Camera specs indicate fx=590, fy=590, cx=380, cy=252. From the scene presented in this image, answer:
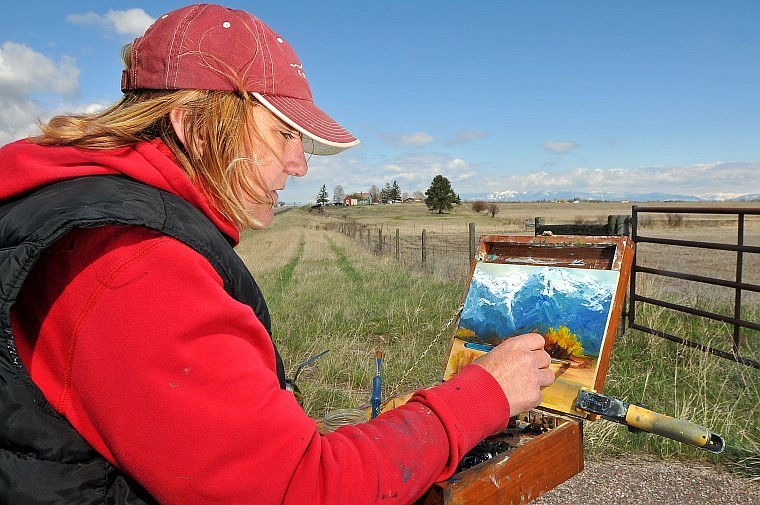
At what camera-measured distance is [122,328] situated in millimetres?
948

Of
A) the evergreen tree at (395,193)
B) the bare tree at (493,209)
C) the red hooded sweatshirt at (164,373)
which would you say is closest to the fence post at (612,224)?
the red hooded sweatshirt at (164,373)

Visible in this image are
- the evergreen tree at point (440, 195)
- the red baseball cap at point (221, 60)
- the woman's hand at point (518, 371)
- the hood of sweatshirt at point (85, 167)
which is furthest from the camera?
the evergreen tree at point (440, 195)

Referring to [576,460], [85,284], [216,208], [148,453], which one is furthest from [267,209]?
[576,460]

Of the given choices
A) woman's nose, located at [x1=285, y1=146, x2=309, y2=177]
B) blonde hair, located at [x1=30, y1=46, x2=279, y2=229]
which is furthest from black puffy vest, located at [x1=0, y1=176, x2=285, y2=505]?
woman's nose, located at [x1=285, y1=146, x2=309, y2=177]

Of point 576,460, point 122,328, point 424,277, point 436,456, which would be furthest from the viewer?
point 424,277

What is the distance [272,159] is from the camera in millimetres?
1372

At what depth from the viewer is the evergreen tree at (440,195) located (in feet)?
282

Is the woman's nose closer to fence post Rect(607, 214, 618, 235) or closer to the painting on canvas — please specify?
the painting on canvas

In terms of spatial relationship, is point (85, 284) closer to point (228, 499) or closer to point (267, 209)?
point (228, 499)

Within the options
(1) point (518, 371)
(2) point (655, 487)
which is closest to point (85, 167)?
(1) point (518, 371)

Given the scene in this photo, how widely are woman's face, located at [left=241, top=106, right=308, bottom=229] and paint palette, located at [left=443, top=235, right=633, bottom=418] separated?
3.81 feet

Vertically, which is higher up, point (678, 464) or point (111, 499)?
point (111, 499)

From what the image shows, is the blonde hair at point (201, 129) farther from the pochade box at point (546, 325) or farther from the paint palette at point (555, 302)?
the paint palette at point (555, 302)

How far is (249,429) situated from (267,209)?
615 mm
